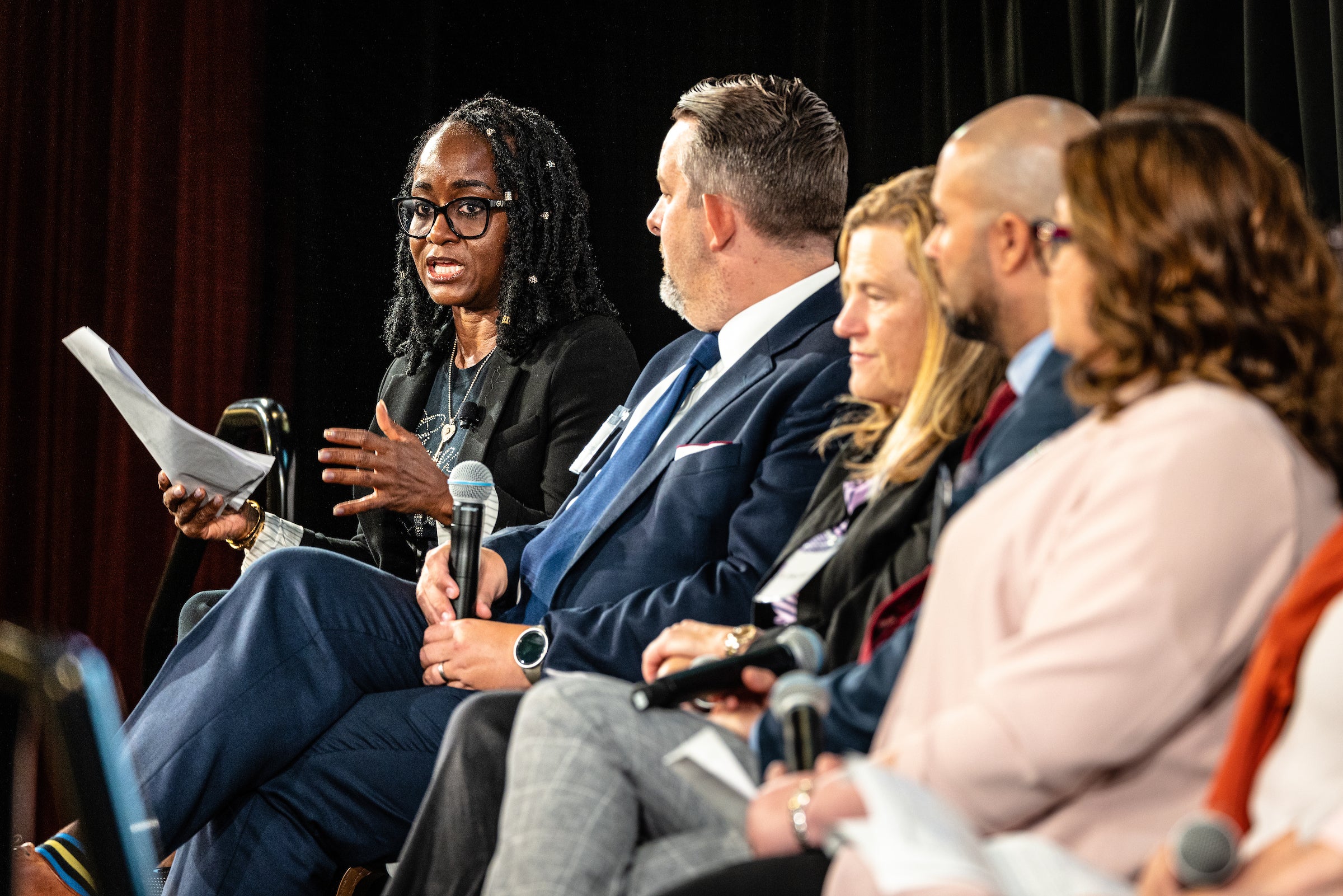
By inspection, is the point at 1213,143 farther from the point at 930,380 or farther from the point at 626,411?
the point at 626,411

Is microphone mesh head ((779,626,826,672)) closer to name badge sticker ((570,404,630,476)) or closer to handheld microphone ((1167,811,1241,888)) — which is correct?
handheld microphone ((1167,811,1241,888))

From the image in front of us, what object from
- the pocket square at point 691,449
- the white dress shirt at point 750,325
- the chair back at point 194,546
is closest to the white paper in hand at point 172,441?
the chair back at point 194,546

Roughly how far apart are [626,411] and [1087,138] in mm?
1407

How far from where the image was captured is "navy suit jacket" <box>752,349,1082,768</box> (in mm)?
1251

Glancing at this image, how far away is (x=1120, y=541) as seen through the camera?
945 millimetres

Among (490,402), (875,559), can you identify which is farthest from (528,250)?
(875,559)

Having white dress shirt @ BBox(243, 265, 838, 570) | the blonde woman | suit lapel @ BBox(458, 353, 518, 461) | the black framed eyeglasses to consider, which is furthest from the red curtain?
the blonde woman

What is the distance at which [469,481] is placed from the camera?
230 cm

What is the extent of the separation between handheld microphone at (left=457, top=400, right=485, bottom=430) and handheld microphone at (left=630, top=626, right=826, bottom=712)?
1430 mm

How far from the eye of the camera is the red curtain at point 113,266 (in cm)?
357

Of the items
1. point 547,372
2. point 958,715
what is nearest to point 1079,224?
point 958,715

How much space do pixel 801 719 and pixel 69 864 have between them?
131 centimetres

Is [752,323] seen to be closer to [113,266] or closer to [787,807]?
[787,807]

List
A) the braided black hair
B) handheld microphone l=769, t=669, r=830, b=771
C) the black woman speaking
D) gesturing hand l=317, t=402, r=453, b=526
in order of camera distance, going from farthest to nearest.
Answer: the braided black hair → the black woman speaking → gesturing hand l=317, t=402, r=453, b=526 → handheld microphone l=769, t=669, r=830, b=771
